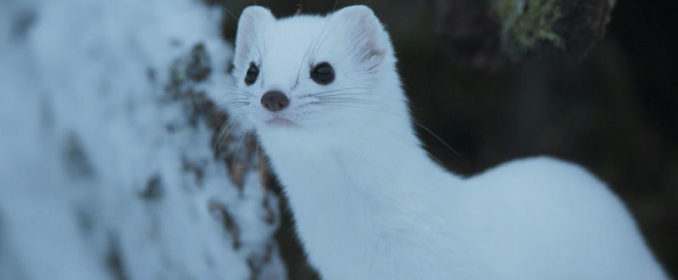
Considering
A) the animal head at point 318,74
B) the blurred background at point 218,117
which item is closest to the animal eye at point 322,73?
the animal head at point 318,74

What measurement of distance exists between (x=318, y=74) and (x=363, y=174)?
258 mm

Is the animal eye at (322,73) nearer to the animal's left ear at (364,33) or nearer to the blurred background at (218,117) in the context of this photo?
the animal's left ear at (364,33)

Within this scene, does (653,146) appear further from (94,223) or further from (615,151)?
(94,223)

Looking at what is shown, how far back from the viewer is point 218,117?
218 cm

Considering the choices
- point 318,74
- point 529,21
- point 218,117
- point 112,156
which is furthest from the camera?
point 112,156

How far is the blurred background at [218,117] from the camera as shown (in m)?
2.17

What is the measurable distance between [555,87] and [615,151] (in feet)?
1.34

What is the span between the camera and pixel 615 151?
2.69 meters

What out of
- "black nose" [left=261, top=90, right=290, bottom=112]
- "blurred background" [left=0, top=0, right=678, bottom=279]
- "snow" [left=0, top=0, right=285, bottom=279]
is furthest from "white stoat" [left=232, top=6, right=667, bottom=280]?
"snow" [left=0, top=0, right=285, bottom=279]

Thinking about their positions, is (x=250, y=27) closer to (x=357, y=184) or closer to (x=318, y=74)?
(x=318, y=74)

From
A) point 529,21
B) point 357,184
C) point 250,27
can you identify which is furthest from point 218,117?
point 529,21

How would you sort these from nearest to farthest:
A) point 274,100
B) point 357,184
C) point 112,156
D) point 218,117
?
1. point 274,100
2. point 357,184
3. point 218,117
4. point 112,156

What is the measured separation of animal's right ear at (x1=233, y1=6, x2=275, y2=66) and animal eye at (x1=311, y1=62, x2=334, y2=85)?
194 mm

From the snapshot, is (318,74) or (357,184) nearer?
(318,74)
